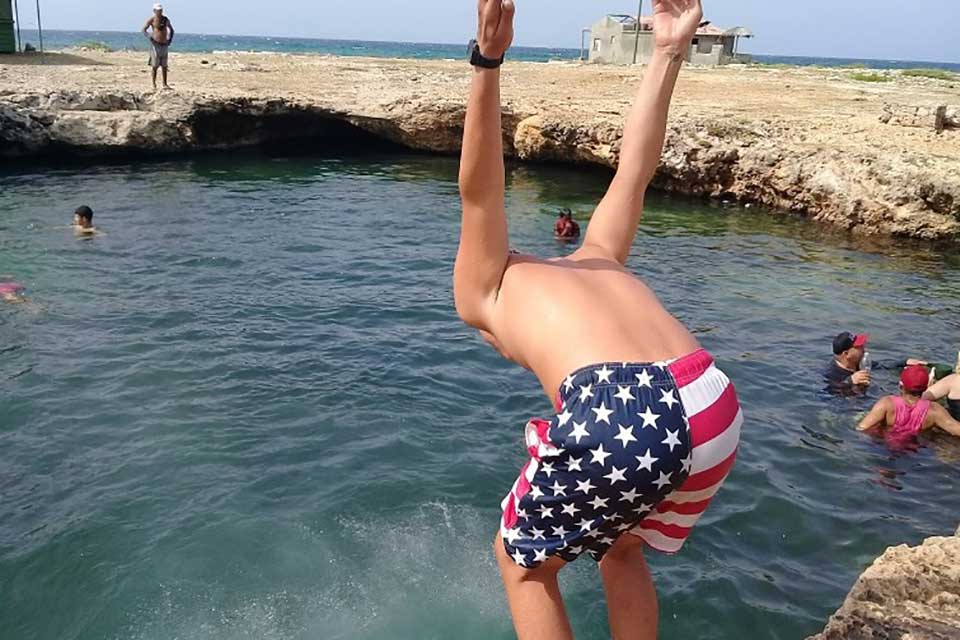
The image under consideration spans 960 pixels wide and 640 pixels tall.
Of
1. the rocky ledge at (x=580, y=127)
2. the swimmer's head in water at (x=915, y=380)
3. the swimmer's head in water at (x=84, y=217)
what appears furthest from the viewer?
the rocky ledge at (x=580, y=127)

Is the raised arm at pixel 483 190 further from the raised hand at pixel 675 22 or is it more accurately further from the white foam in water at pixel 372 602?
the white foam in water at pixel 372 602

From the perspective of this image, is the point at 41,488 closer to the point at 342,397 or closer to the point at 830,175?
the point at 342,397

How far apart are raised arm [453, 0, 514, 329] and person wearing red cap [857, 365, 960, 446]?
18.8 feet

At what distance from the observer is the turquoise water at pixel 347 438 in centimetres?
454

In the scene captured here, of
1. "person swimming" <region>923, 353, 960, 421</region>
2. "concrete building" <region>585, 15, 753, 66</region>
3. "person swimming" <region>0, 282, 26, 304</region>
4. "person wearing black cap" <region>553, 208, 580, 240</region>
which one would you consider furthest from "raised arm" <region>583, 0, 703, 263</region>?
"concrete building" <region>585, 15, 753, 66</region>

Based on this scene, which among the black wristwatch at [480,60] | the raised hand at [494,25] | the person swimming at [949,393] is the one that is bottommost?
the person swimming at [949,393]

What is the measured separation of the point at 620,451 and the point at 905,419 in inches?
232

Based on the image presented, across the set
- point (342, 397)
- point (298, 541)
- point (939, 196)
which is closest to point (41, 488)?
point (298, 541)

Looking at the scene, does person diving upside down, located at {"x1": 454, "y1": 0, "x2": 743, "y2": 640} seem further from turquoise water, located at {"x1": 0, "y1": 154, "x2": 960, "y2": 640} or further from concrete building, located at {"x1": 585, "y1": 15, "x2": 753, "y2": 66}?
concrete building, located at {"x1": 585, "y1": 15, "x2": 753, "y2": 66}

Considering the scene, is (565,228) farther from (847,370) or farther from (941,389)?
(941,389)

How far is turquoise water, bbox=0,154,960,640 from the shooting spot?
4539 millimetres

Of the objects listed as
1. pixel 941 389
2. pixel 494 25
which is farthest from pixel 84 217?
pixel 494 25

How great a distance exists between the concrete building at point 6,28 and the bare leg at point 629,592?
95.4 feet

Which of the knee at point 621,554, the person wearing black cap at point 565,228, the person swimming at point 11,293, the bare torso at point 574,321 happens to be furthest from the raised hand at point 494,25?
the person wearing black cap at point 565,228
